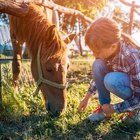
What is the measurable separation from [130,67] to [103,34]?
1.25 feet

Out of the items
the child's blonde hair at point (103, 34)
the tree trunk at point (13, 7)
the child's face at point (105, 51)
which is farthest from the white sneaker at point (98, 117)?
the tree trunk at point (13, 7)

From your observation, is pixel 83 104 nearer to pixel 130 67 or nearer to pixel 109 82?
pixel 109 82

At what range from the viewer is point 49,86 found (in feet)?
9.57

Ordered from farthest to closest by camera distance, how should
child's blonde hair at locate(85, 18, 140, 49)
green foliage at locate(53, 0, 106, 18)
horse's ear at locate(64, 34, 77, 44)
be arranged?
green foliage at locate(53, 0, 106, 18) < horse's ear at locate(64, 34, 77, 44) < child's blonde hair at locate(85, 18, 140, 49)

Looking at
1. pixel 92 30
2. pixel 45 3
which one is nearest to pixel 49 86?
pixel 92 30

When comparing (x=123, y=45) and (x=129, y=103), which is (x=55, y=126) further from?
(x=123, y=45)

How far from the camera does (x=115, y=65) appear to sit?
2600 millimetres

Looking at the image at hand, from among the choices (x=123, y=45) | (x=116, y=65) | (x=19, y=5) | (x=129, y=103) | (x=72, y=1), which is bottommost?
(x=129, y=103)

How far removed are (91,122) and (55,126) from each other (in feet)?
1.19

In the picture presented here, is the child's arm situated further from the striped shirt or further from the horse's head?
the striped shirt

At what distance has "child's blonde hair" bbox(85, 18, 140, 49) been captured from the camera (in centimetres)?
233

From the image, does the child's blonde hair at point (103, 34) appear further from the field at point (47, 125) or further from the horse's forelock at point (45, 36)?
the field at point (47, 125)

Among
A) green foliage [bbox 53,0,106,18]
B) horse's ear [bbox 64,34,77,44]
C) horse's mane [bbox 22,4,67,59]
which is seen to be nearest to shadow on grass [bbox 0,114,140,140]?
horse's mane [bbox 22,4,67,59]

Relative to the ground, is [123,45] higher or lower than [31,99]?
higher
